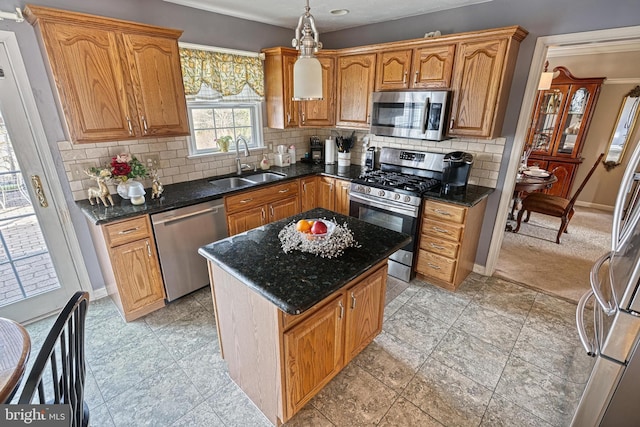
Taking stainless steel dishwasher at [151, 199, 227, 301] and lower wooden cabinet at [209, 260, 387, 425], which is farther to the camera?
stainless steel dishwasher at [151, 199, 227, 301]

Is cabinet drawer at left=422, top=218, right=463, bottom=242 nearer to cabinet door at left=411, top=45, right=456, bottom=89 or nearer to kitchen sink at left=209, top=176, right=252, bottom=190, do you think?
cabinet door at left=411, top=45, right=456, bottom=89

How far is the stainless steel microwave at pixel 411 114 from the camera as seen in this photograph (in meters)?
2.77

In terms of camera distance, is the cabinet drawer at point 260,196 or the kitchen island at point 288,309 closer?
the kitchen island at point 288,309

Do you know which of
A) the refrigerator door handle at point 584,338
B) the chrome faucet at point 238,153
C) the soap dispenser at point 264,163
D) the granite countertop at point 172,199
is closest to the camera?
the refrigerator door handle at point 584,338

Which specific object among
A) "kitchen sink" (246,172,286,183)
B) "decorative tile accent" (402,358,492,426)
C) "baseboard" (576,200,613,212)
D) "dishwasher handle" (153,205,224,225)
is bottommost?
"decorative tile accent" (402,358,492,426)

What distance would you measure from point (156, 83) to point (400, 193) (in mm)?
2337

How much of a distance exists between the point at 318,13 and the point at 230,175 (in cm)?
195

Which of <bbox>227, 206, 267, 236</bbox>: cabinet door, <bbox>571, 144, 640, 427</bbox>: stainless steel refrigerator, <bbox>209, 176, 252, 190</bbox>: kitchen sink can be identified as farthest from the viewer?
<bbox>209, 176, 252, 190</bbox>: kitchen sink

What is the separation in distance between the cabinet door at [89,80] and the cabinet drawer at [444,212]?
2686mm

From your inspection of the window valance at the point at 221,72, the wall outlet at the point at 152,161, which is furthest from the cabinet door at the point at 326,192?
the wall outlet at the point at 152,161

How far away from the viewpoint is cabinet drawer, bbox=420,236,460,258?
2.78m

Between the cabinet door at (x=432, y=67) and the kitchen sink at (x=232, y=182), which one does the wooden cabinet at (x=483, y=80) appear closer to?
the cabinet door at (x=432, y=67)

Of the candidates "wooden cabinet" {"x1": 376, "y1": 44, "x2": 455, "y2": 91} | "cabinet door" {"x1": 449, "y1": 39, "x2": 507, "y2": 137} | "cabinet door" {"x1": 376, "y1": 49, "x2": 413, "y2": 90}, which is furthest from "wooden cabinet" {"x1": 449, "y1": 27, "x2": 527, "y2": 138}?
"cabinet door" {"x1": 376, "y1": 49, "x2": 413, "y2": 90}

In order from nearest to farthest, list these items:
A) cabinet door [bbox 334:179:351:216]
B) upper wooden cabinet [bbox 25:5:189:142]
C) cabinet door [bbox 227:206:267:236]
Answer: upper wooden cabinet [bbox 25:5:189:142]
cabinet door [bbox 227:206:267:236]
cabinet door [bbox 334:179:351:216]
